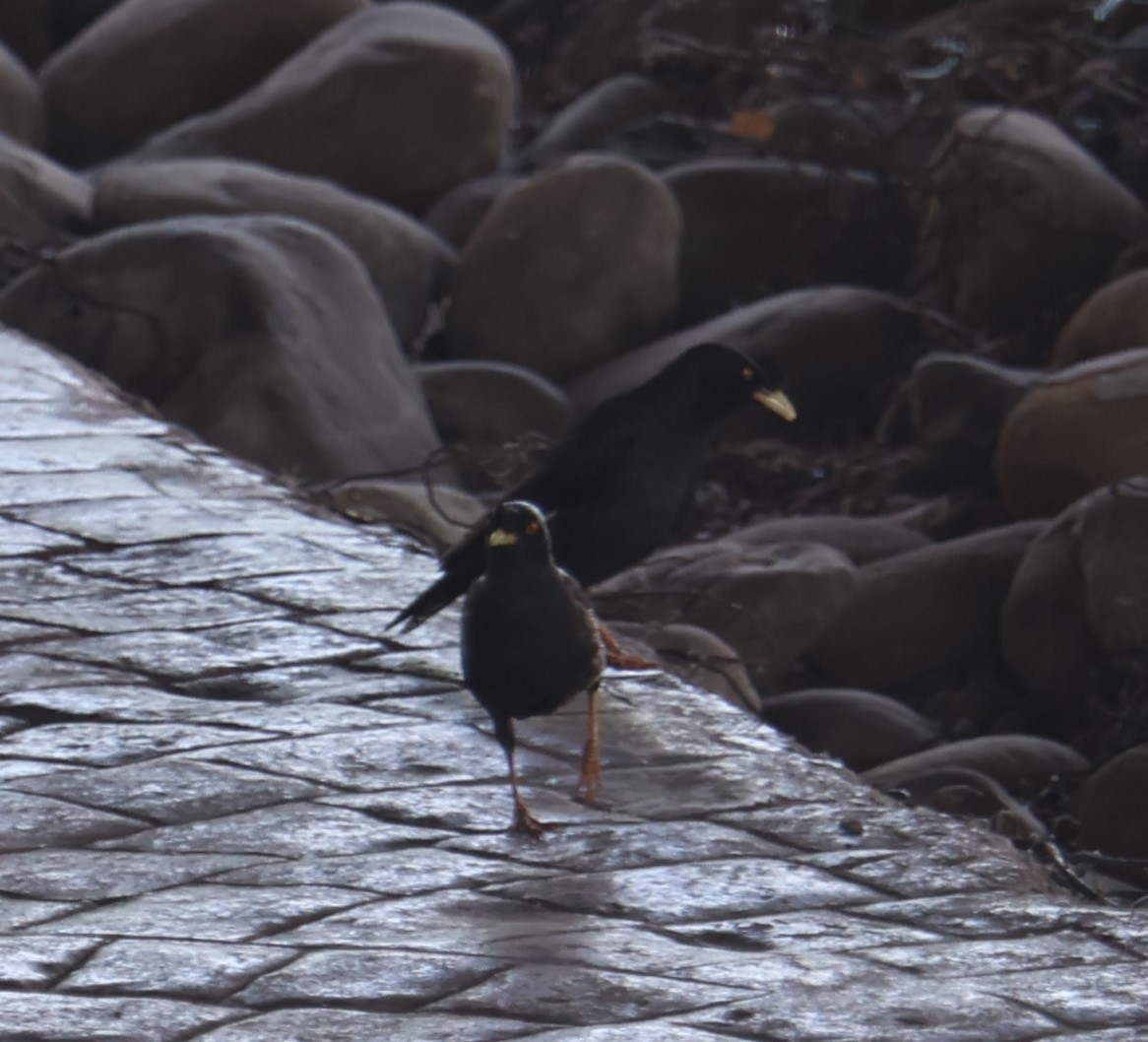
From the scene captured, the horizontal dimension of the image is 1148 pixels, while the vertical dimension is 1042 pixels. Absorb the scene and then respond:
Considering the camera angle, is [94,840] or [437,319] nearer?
[94,840]

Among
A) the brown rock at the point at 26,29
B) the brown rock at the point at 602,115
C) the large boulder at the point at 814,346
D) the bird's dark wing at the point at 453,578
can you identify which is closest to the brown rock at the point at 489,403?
the large boulder at the point at 814,346

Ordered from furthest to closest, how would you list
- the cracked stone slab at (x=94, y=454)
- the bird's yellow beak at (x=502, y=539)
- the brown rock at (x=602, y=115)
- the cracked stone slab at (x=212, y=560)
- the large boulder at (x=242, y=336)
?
the brown rock at (x=602, y=115), the large boulder at (x=242, y=336), the cracked stone slab at (x=94, y=454), the cracked stone slab at (x=212, y=560), the bird's yellow beak at (x=502, y=539)

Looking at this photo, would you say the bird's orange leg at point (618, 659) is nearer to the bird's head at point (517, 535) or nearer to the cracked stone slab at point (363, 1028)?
the bird's head at point (517, 535)

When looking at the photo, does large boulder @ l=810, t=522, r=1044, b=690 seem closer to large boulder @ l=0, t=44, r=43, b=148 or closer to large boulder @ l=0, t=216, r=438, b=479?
large boulder @ l=0, t=216, r=438, b=479

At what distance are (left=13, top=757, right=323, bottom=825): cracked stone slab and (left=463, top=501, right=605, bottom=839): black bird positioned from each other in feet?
1.26

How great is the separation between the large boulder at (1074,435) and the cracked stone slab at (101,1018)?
19.5 feet

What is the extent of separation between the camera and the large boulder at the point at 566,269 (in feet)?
36.8

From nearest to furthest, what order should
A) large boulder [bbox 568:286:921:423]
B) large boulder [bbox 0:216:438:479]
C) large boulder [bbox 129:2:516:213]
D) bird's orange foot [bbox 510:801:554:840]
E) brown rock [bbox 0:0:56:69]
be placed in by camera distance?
bird's orange foot [bbox 510:801:554:840]
large boulder [bbox 0:216:438:479]
large boulder [bbox 568:286:921:423]
large boulder [bbox 129:2:516:213]
brown rock [bbox 0:0:56:69]

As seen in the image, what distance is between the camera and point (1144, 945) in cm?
349

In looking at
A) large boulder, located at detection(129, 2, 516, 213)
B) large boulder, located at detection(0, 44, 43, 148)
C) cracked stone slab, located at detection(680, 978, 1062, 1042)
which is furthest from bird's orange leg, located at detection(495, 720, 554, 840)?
large boulder, located at detection(0, 44, 43, 148)

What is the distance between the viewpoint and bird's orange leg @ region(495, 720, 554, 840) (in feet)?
13.2

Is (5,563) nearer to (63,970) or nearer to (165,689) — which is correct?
(165,689)

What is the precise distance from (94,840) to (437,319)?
24.5 ft

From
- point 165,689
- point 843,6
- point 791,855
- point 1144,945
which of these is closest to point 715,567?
point 165,689
